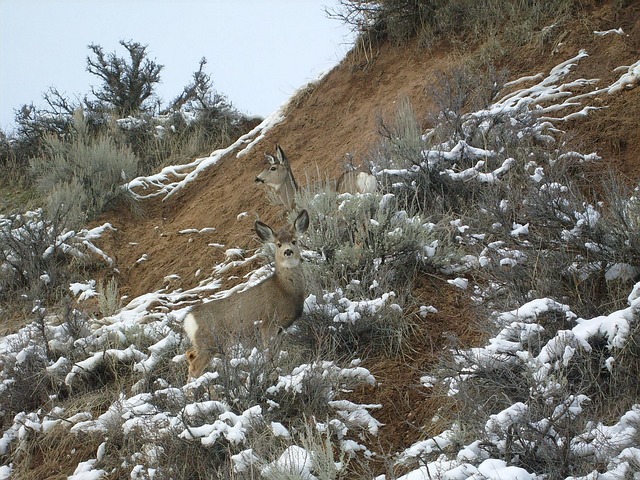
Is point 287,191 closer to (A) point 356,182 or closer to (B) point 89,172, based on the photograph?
(A) point 356,182

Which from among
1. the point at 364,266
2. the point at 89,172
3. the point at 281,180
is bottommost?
the point at 364,266

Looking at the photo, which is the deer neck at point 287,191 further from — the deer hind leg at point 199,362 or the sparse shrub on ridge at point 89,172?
the deer hind leg at point 199,362

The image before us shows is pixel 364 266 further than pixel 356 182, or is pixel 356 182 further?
pixel 356 182

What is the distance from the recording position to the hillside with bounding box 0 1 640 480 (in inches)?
242

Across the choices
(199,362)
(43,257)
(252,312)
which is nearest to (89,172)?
(43,257)

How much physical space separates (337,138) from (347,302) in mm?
6094

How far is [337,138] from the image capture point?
1313cm

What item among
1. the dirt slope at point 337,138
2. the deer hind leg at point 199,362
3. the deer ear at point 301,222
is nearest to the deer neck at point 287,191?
the dirt slope at point 337,138

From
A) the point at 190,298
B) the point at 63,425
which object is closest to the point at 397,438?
the point at 63,425

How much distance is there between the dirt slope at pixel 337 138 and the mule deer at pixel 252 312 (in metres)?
1.41

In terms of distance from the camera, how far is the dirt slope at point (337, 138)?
1002cm

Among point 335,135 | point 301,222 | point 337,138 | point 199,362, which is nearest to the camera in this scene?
point 199,362

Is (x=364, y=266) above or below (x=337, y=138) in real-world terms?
below

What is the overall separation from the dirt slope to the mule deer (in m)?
1.41
